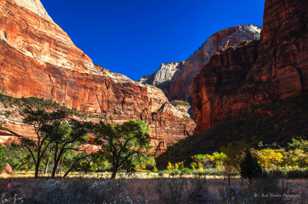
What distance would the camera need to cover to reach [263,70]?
68.6 metres

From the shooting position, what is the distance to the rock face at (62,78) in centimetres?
8312

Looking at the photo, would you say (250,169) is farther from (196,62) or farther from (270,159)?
(196,62)

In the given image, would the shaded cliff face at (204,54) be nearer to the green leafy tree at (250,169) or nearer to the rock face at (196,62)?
the rock face at (196,62)

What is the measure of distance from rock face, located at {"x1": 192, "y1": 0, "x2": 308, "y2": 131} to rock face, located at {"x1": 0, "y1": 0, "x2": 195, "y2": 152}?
33823mm

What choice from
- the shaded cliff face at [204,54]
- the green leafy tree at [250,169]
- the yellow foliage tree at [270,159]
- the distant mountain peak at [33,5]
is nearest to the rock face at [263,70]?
the yellow foliage tree at [270,159]

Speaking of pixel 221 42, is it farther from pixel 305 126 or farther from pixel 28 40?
pixel 305 126

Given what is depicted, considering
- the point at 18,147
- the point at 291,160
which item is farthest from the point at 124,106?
the point at 291,160

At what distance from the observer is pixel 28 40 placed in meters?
90.7

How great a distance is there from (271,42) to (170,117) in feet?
208

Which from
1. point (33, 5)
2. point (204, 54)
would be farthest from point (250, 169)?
point (204, 54)

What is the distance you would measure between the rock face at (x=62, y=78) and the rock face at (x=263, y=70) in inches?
1332

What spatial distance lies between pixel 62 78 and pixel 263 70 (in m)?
66.9

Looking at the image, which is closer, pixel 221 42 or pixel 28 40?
pixel 28 40

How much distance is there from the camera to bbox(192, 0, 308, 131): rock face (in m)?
62.0
